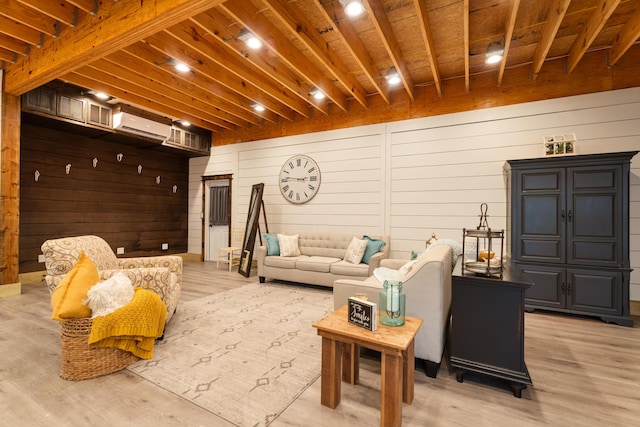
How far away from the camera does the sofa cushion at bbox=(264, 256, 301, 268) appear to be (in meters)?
4.50

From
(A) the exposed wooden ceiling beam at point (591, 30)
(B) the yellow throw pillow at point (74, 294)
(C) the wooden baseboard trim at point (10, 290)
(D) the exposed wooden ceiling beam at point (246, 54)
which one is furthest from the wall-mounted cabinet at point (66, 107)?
(A) the exposed wooden ceiling beam at point (591, 30)

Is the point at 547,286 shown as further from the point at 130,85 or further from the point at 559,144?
the point at 130,85

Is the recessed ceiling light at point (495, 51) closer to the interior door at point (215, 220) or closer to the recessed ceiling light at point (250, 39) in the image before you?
the recessed ceiling light at point (250, 39)

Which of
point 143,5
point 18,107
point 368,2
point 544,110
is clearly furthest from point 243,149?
point 544,110

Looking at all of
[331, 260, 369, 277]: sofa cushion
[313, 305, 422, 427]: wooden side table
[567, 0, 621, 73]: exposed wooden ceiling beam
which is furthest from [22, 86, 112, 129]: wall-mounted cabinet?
[567, 0, 621, 73]: exposed wooden ceiling beam

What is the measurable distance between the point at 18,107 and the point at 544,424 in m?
6.36

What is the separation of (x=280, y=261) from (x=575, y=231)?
378 cm

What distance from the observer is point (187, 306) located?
3424mm

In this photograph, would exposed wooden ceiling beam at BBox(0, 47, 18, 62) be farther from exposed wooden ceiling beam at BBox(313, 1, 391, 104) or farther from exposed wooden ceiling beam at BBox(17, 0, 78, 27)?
exposed wooden ceiling beam at BBox(313, 1, 391, 104)

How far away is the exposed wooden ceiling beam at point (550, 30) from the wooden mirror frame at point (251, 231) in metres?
4.34

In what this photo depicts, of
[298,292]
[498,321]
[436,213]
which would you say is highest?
[436,213]

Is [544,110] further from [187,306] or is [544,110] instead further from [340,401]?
[187,306]

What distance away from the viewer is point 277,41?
10.2 feet

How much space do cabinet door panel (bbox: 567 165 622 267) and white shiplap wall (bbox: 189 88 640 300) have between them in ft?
2.02
